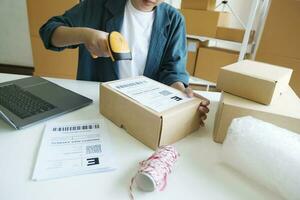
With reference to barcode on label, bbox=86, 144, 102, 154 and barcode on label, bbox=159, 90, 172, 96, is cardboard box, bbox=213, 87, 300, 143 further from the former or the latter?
barcode on label, bbox=86, 144, 102, 154

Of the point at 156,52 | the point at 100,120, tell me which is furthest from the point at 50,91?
the point at 156,52

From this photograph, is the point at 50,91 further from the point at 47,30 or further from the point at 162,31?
the point at 162,31

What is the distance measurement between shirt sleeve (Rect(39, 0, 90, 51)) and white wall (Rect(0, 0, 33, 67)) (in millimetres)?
1923

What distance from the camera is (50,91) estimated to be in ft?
2.55

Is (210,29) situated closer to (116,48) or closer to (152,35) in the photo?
(152,35)

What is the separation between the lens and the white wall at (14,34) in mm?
2455

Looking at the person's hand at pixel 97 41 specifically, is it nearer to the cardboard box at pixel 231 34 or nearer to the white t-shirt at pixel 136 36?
the white t-shirt at pixel 136 36

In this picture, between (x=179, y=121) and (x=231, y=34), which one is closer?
(x=179, y=121)

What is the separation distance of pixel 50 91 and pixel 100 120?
232mm

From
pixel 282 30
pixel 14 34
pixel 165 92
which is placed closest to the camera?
pixel 165 92

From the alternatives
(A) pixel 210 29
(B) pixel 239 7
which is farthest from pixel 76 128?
(B) pixel 239 7

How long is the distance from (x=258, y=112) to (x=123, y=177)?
368 mm

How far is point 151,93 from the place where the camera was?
0.64 m

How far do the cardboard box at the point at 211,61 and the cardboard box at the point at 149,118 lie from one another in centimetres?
146
